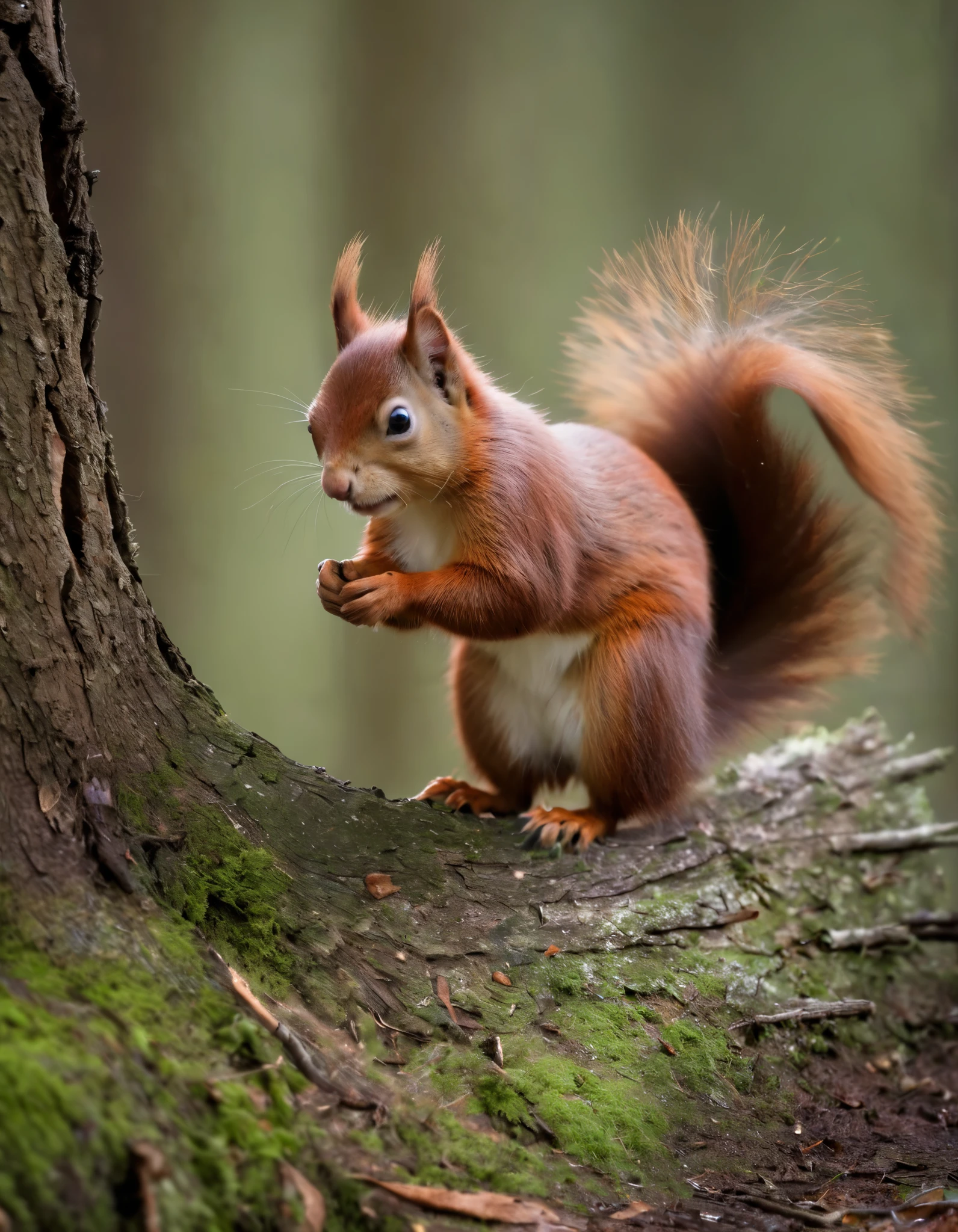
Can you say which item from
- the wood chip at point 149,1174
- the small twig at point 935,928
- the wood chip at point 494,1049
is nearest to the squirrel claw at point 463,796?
the wood chip at point 494,1049

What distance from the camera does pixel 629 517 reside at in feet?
6.16

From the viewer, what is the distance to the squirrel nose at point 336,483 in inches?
58.1

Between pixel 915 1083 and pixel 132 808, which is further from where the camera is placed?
pixel 915 1083

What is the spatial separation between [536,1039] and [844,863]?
3.47 feet

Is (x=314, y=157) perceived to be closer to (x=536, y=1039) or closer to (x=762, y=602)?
(x=762, y=602)

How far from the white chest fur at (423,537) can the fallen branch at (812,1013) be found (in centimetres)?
92

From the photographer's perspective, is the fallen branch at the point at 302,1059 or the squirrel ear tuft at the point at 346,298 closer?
the fallen branch at the point at 302,1059

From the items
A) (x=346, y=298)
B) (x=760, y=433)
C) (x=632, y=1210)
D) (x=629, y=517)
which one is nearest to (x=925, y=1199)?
(x=632, y=1210)

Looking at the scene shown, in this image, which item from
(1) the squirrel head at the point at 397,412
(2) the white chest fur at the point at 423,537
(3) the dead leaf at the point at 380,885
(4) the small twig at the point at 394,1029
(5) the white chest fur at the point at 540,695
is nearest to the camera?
(4) the small twig at the point at 394,1029

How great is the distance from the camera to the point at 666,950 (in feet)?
5.35

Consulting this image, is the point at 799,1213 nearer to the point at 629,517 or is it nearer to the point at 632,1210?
the point at 632,1210

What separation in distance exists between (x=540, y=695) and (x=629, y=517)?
0.39 m

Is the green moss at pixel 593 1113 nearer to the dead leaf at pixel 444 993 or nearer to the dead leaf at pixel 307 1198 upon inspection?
the dead leaf at pixel 444 993

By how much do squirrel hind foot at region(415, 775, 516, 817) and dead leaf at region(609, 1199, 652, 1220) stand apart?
814 mm
